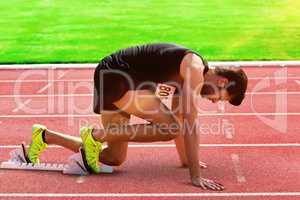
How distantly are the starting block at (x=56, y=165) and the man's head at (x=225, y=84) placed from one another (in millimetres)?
1232

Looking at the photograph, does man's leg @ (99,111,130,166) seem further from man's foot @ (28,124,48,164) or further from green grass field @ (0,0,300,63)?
green grass field @ (0,0,300,63)

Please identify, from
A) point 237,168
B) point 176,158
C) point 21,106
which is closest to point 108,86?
point 176,158

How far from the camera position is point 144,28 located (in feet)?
58.4

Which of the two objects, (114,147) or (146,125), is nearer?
(146,125)

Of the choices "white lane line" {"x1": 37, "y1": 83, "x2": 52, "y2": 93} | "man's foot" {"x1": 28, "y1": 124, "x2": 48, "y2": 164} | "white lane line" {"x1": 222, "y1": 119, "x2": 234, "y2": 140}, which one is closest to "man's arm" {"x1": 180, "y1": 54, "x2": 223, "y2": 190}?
"man's foot" {"x1": 28, "y1": 124, "x2": 48, "y2": 164}

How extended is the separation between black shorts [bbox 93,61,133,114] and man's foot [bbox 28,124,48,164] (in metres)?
0.66

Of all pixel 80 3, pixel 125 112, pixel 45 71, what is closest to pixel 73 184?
pixel 125 112

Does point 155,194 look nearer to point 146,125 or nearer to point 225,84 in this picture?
point 146,125

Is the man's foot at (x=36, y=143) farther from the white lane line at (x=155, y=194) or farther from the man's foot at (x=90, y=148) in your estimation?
the white lane line at (x=155, y=194)

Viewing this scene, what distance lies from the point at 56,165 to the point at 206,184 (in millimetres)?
1471

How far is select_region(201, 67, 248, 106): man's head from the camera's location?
4.59 metres

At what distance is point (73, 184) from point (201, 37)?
11927mm

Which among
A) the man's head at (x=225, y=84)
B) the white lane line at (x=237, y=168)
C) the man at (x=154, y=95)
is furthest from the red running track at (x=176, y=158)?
the man's head at (x=225, y=84)

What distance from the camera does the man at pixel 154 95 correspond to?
4.58m
